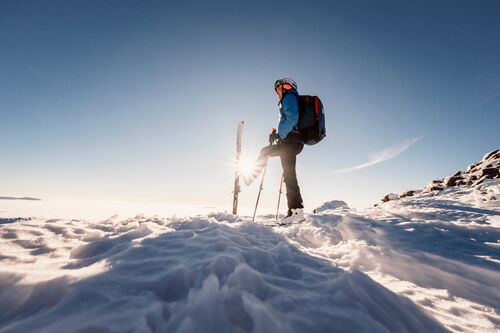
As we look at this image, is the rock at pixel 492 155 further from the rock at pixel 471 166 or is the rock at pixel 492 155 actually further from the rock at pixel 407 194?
the rock at pixel 407 194

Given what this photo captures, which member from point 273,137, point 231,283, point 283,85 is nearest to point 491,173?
point 273,137

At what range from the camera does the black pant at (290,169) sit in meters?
7.06

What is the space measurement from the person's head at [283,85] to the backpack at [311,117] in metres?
0.39

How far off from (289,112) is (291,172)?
1706 millimetres

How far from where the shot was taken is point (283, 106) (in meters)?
7.07

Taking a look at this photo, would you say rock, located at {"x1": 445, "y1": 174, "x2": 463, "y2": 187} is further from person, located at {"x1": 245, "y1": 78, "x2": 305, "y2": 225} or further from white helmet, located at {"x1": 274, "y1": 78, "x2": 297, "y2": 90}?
white helmet, located at {"x1": 274, "y1": 78, "x2": 297, "y2": 90}

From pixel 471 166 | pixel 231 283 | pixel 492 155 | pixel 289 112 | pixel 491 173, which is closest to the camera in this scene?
pixel 231 283

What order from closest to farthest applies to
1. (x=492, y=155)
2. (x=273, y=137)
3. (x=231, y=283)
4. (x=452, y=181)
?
(x=231, y=283) < (x=273, y=137) < (x=452, y=181) < (x=492, y=155)

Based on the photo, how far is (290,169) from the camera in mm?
7180

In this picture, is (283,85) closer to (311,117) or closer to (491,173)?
(311,117)

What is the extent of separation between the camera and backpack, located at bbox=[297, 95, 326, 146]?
23.0 feet

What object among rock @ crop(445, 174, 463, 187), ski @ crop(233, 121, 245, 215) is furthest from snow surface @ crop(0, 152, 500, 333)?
rock @ crop(445, 174, 463, 187)

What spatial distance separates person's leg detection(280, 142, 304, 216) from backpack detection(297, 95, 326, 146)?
17.8 inches

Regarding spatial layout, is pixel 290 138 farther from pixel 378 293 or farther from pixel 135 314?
pixel 135 314
